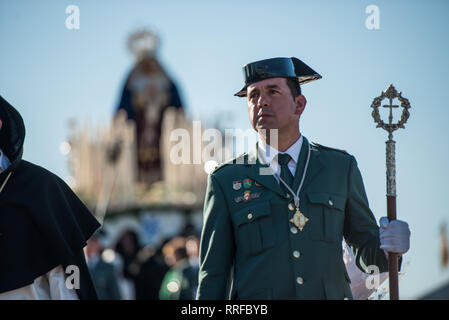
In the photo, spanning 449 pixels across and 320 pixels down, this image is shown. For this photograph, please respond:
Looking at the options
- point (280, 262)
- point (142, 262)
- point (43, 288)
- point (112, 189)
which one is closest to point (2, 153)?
point (43, 288)

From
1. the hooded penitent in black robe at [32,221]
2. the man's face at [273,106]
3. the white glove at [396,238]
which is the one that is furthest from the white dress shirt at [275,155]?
the hooded penitent in black robe at [32,221]

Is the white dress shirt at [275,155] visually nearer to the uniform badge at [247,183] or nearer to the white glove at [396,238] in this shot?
the uniform badge at [247,183]

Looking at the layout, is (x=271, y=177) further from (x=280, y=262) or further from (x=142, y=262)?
(x=142, y=262)

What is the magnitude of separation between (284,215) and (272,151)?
1.41 ft

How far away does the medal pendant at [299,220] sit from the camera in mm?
4664

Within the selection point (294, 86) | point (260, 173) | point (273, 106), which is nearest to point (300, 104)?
point (294, 86)

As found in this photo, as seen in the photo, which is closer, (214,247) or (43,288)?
(214,247)

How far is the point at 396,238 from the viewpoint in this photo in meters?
4.67

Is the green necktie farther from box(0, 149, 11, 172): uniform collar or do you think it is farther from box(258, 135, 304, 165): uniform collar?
box(0, 149, 11, 172): uniform collar

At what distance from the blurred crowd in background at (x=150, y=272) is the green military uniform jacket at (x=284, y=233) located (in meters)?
6.31

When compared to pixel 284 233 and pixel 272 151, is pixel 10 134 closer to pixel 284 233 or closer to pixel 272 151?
pixel 272 151

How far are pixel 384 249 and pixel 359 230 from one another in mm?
235
